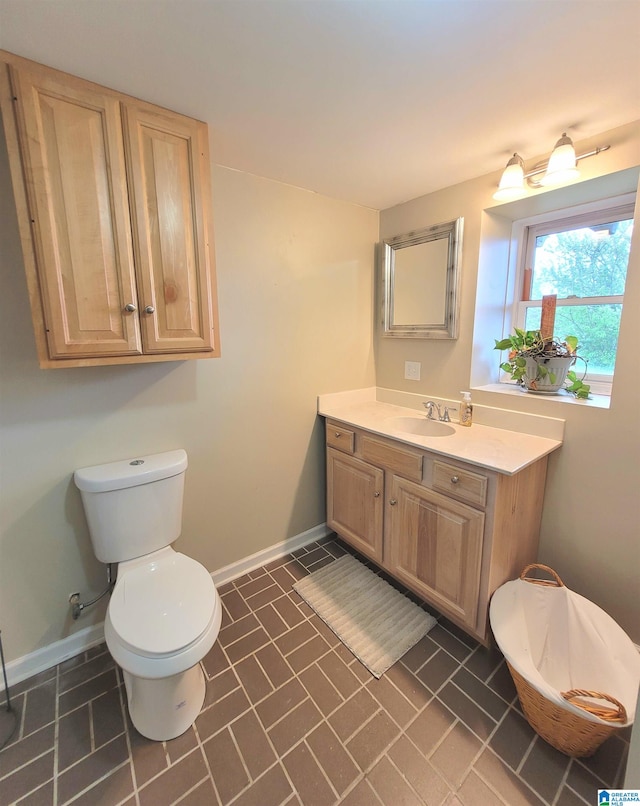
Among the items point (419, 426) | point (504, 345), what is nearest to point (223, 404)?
point (419, 426)

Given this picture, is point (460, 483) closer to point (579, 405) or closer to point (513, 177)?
point (579, 405)

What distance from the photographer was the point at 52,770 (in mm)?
1140

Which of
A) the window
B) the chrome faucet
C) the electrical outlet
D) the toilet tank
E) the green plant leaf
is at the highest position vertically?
the window

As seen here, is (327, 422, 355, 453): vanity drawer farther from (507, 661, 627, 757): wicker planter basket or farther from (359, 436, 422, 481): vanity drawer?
(507, 661, 627, 757): wicker planter basket

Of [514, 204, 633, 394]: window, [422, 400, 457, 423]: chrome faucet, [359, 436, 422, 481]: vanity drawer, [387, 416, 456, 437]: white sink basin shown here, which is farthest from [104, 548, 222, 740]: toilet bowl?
[514, 204, 633, 394]: window

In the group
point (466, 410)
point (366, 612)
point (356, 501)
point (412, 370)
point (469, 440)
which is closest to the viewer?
point (469, 440)

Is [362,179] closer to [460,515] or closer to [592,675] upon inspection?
[460,515]

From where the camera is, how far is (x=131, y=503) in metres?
1.43

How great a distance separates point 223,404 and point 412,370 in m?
1.19

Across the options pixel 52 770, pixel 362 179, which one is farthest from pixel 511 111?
Result: pixel 52 770

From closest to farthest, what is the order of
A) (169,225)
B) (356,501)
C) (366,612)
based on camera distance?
(169,225) < (366,612) < (356,501)

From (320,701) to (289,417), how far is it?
1.31m

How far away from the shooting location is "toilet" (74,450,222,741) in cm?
111

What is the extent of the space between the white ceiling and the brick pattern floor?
7.13 feet
